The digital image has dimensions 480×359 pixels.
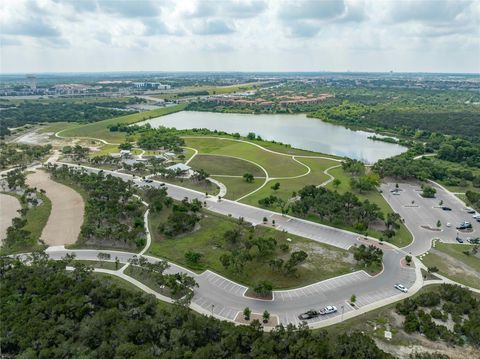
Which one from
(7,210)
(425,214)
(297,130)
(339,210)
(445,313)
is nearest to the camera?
(445,313)

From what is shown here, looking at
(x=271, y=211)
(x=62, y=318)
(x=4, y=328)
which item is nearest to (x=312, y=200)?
(x=271, y=211)

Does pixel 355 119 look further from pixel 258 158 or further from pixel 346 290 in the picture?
pixel 346 290

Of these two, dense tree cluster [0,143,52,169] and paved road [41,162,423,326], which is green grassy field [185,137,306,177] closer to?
paved road [41,162,423,326]

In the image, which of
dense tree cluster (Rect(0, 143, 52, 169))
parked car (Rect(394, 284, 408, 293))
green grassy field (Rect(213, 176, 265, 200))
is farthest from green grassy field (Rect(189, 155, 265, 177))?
parked car (Rect(394, 284, 408, 293))

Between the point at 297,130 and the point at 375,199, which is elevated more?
the point at 375,199

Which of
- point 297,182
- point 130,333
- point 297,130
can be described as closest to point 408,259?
point 297,182

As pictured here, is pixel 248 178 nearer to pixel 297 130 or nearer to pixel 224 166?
pixel 224 166
